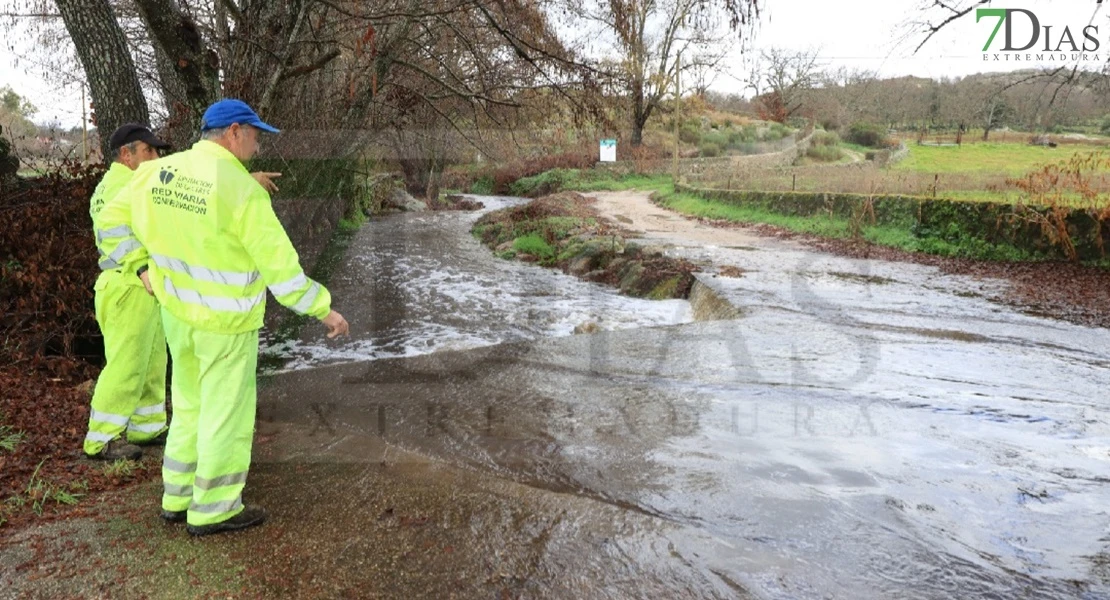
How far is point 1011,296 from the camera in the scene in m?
10.5

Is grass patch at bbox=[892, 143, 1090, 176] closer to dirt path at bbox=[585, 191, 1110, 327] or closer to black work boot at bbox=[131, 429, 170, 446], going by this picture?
dirt path at bbox=[585, 191, 1110, 327]

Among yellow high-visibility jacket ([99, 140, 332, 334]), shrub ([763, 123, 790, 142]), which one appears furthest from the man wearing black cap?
shrub ([763, 123, 790, 142])

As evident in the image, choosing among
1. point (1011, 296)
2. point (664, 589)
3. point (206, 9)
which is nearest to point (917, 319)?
point (1011, 296)

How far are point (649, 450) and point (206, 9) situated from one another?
11036 mm

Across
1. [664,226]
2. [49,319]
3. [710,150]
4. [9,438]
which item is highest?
[710,150]

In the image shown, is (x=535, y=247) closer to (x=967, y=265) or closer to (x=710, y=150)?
(x=967, y=265)

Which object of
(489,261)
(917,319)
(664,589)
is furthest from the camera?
(489,261)

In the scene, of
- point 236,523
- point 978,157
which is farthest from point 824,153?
point 236,523

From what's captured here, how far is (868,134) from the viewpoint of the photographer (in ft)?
141

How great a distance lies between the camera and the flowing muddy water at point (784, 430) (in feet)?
11.0

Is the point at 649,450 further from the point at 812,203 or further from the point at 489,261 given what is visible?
the point at 812,203

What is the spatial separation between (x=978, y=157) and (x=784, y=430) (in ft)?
89.8

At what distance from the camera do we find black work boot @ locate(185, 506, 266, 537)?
3328mm

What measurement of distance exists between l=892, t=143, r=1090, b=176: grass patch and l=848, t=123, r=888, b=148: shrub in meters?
8.84
